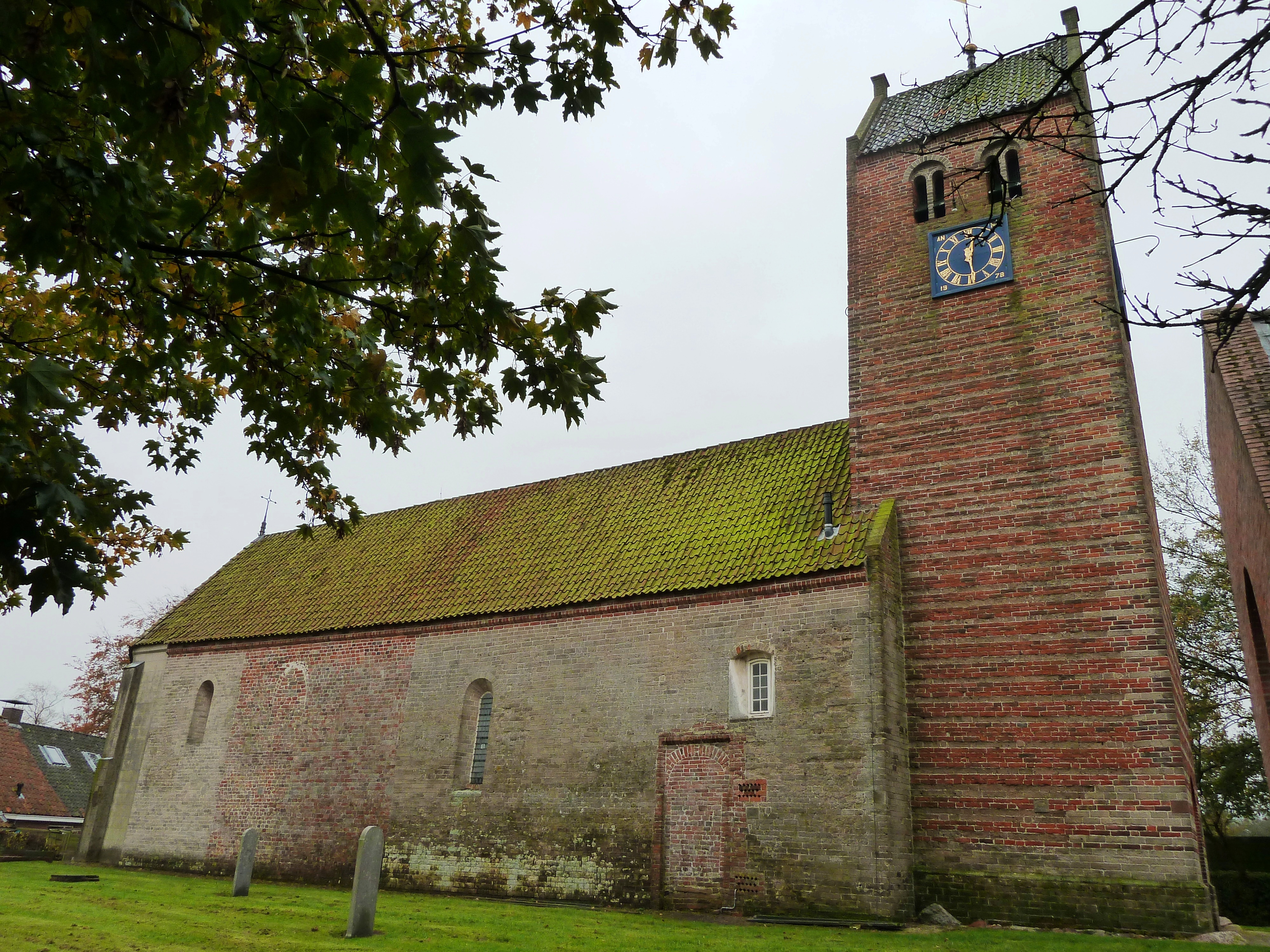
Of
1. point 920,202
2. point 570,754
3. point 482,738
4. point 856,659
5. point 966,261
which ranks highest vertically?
point 920,202

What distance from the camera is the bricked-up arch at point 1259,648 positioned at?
17172 millimetres

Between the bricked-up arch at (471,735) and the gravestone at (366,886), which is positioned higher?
the bricked-up arch at (471,735)

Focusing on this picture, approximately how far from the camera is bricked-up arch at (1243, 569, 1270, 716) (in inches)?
676

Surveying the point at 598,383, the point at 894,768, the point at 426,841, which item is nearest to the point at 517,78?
the point at 598,383

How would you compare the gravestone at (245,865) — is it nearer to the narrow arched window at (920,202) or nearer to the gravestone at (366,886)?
the gravestone at (366,886)

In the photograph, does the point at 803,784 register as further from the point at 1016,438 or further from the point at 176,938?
the point at 176,938

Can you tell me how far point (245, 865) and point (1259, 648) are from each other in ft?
64.4

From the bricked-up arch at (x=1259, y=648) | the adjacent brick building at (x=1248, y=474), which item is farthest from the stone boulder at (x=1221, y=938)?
the bricked-up arch at (x=1259, y=648)

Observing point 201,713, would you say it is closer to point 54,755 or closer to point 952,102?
point 54,755

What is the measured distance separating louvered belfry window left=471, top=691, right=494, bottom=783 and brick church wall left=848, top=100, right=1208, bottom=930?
8.59 m

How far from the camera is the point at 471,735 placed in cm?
1859

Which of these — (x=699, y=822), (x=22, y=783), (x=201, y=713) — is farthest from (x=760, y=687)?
(x=22, y=783)

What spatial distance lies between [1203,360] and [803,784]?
1369cm

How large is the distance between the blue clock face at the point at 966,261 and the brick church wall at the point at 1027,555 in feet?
0.62
